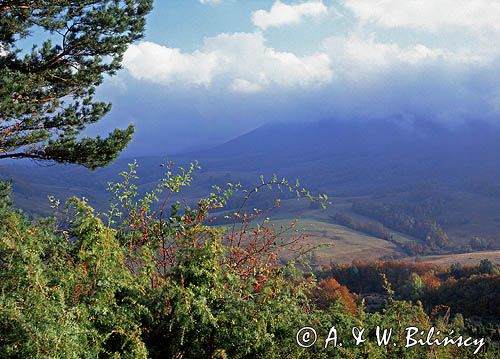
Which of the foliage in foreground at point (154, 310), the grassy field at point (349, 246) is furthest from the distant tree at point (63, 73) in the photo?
the grassy field at point (349, 246)

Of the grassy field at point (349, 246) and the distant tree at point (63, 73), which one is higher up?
the distant tree at point (63, 73)

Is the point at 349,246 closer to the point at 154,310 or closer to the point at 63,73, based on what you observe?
the point at 63,73

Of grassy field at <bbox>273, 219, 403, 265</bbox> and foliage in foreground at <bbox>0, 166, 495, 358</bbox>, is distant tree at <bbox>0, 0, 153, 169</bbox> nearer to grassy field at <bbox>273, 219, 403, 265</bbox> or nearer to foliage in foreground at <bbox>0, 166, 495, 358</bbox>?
foliage in foreground at <bbox>0, 166, 495, 358</bbox>

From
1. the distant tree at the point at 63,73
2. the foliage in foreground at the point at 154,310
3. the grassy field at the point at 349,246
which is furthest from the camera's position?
the grassy field at the point at 349,246

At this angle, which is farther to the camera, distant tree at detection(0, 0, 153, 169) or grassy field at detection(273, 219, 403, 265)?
grassy field at detection(273, 219, 403, 265)

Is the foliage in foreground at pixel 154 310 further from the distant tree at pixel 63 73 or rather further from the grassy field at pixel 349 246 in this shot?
A: the grassy field at pixel 349 246

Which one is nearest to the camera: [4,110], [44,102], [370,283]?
[4,110]

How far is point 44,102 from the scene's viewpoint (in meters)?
11.5

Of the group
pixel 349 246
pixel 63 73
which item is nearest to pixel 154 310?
pixel 63 73

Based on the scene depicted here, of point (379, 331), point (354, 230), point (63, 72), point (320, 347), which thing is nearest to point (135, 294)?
point (320, 347)

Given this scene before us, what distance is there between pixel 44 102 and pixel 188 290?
9.54 metres

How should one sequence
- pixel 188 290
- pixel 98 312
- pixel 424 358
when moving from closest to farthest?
pixel 98 312 → pixel 188 290 → pixel 424 358

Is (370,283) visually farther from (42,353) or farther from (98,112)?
(42,353)

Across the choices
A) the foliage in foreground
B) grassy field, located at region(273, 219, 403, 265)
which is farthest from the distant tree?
grassy field, located at region(273, 219, 403, 265)
